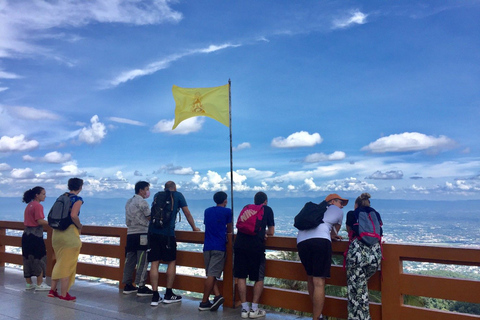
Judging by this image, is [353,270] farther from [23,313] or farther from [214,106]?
[23,313]

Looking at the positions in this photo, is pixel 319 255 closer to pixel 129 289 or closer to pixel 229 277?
pixel 229 277

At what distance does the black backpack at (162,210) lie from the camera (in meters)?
7.29

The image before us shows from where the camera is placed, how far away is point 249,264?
6.54 m

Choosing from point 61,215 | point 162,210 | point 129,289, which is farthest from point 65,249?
point 162,210

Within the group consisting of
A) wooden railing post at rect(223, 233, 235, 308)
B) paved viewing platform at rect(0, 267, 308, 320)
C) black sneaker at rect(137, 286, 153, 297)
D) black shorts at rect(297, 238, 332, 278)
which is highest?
black shorts at rect(297, 238, 332, 278)

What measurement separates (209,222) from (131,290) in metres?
2.49

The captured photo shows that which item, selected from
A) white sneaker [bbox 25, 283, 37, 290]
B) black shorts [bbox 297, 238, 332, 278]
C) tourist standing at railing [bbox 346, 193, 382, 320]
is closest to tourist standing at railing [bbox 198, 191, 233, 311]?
black shorts [bbox 297, 238, 332, 278]

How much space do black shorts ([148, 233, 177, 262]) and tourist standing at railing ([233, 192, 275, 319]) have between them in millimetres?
1380

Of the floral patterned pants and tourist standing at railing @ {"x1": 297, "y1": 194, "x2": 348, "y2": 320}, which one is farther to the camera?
tourist standing at railing @ {"x1": 297, "y1": 194, "x2": 348, "y2": 320}

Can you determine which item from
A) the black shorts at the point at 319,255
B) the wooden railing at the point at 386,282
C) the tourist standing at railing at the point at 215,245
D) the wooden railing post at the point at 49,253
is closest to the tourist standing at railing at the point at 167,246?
the wooden railing at the point at 386,282

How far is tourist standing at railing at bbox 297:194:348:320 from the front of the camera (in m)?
5.79

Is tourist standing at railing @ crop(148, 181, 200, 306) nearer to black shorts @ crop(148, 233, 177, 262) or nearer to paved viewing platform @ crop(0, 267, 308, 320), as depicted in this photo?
black shorts @ crop(148, 233, 177, 262)

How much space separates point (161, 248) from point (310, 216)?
2.97 m

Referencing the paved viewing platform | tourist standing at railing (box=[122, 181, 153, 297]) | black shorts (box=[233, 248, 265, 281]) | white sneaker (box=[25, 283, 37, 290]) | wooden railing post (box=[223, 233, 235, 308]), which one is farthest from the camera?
white sneaker (box=[25, 283, 37, 290])
